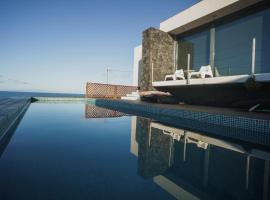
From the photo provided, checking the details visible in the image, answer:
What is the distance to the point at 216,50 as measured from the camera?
7.45 meters

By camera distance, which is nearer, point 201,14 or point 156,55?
point 201,14

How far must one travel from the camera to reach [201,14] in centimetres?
729

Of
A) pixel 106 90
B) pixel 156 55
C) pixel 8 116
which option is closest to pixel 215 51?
pixel 156 55

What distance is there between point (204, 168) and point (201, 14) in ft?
22.7

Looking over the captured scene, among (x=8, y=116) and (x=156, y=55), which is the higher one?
(x=156, y=55)

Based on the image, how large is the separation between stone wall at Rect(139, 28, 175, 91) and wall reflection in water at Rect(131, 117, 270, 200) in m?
5.86

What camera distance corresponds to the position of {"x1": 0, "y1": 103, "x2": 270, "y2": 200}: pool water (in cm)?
135

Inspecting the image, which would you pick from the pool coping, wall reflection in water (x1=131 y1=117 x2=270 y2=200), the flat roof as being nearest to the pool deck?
wall reflection in water (x1=131 y1=117 x2=270 y2=200)

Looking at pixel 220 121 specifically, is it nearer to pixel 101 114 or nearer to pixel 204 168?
pixel 204 168

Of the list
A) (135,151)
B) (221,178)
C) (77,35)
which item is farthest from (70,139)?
(77,35)

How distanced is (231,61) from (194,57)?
1.76 m

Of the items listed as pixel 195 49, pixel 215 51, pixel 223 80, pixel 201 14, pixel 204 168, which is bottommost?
pixel 204 168

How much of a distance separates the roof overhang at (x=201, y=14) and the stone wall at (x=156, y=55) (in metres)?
0.59

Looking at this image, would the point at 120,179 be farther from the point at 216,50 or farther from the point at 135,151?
the point at 216,50
